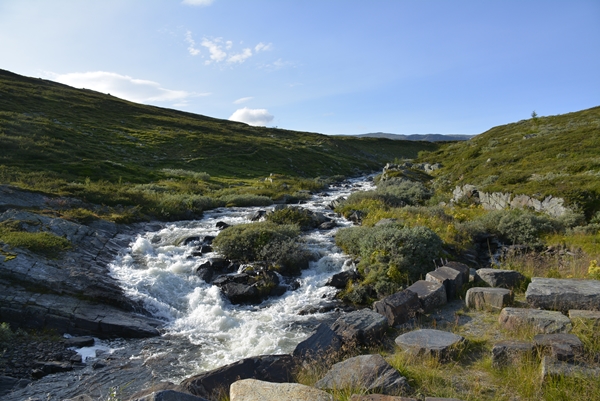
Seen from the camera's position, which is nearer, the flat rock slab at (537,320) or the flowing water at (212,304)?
the flat rock slab at (537,320)

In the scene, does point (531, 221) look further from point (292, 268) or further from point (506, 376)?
point (506, 376)

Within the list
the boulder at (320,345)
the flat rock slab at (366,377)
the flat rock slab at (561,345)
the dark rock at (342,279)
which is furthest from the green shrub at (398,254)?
the flat rock slab at (366,377)

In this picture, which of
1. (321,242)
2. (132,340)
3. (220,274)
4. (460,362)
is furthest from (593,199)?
(132,340)

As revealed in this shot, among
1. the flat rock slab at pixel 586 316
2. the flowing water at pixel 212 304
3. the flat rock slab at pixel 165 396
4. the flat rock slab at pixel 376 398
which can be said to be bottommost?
the flowing water at pixel 212 304

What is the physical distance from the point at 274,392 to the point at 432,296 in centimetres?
586

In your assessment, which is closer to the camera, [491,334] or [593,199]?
[491,334]

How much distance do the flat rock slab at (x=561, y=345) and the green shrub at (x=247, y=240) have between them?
38.6 ft

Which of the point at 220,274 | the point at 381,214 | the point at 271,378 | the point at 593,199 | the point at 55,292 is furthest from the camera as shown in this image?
the point at 381,214

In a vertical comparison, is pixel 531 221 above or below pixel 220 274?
above

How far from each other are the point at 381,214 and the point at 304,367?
15.7 meters

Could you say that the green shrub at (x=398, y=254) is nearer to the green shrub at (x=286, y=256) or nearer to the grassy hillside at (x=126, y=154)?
the green shrub at (x=286, y=256)

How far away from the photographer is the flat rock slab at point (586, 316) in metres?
7.29

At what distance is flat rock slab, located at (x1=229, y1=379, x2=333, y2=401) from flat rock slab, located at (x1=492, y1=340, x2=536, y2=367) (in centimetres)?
315

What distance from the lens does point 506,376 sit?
6402mm
